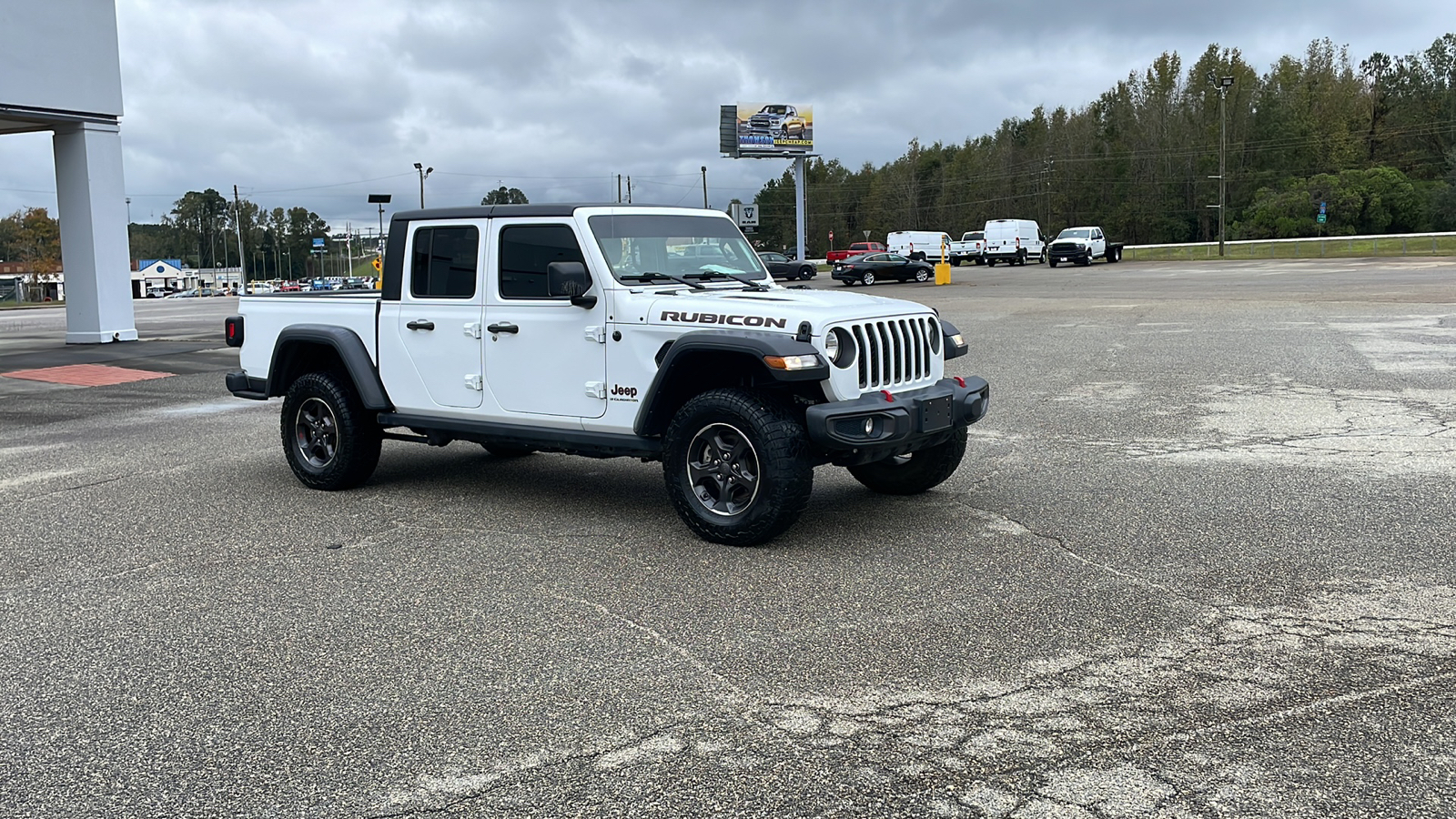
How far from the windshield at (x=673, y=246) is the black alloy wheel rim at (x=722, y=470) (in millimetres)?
1182

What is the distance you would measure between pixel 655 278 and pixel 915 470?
202cm

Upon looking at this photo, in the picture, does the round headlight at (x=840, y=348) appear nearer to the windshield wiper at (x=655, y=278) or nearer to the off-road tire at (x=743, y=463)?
the off-road tire at (x=743, y=463)

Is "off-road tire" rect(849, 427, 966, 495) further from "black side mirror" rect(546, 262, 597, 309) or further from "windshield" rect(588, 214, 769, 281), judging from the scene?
"black side mirror" rect(546, 262, 597, 309)

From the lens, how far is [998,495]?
771 centimetres

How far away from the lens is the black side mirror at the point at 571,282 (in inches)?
263

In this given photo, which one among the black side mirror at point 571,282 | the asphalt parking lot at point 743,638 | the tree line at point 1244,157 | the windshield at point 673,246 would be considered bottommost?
the asphalt parking lot at point 743,638

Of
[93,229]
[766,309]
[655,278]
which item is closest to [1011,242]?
[93,229]

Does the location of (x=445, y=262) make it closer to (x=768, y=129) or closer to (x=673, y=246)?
(x=673, y=246)

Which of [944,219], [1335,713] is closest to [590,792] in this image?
[1335,713]

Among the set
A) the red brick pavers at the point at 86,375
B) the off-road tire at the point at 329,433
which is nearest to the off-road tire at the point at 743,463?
the off-road tire at the point at 329,433

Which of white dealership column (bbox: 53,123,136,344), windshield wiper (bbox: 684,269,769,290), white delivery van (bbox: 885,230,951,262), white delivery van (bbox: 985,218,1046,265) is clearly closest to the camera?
windshield wiper (bbox: 684,269,769,290)

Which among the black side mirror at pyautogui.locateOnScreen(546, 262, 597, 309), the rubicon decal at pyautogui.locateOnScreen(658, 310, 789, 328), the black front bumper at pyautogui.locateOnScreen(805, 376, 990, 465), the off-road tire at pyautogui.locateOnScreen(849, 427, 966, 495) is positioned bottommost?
the off-road tire at pyautogui.locateOnScreen(849, 427, 966, 495)

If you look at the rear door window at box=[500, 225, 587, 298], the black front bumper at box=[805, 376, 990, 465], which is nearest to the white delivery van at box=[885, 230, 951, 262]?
the rear door window at box=[500, 225, 587, 298]

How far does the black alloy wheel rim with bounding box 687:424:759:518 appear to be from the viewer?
252 inches
